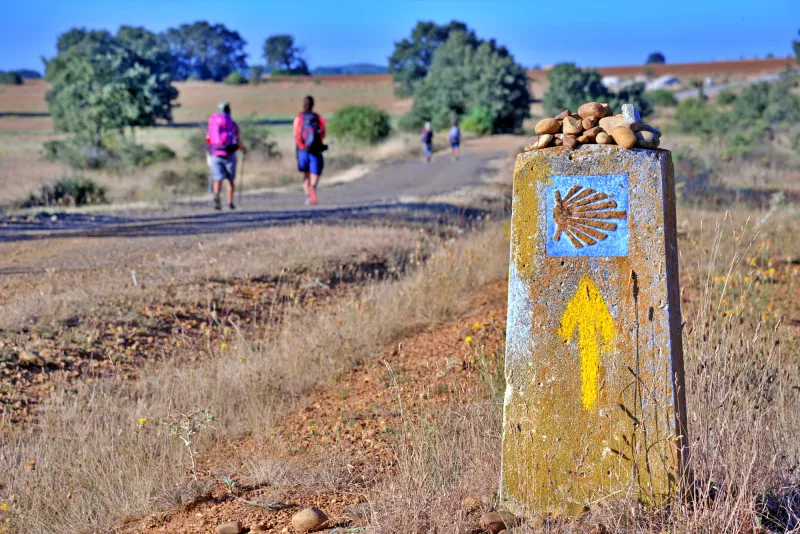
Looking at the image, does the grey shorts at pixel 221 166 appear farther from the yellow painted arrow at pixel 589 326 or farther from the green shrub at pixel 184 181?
the green shrub at pixel 184 181

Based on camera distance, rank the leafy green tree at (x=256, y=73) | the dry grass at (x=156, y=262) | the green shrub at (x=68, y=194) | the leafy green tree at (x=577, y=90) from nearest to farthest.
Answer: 1. the dry grass at (x=156, y=262)
2. the green shrub at (x=68, y=194)
3. the leafy green tree at (x=577, y=90)
4. the leafy green tree at (x=256, y=73)

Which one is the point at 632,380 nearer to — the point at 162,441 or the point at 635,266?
the point at 635,266

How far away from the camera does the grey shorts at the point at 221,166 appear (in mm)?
13094

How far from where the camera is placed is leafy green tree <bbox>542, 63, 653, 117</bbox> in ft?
166

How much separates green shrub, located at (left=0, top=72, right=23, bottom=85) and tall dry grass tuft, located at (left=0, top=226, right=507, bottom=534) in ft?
326

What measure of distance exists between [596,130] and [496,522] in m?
1.45

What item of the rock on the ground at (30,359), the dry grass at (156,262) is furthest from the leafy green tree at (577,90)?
the rock on the ground at (30,359)

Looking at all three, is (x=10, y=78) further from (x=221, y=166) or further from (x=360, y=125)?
(x=221, y=166)

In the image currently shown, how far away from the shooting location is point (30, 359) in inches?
242

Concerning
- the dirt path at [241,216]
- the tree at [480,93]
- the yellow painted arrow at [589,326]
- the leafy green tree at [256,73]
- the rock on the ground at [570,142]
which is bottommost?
the dirt path at [241,216]

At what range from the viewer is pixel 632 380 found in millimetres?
3018

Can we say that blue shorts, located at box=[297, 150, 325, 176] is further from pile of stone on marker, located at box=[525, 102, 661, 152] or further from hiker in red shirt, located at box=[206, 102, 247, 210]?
pile of stone on marker, located at box=[525, 102, 661, 152]

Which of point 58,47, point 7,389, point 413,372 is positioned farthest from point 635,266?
point 58,47

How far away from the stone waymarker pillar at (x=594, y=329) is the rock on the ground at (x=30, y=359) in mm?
4237
